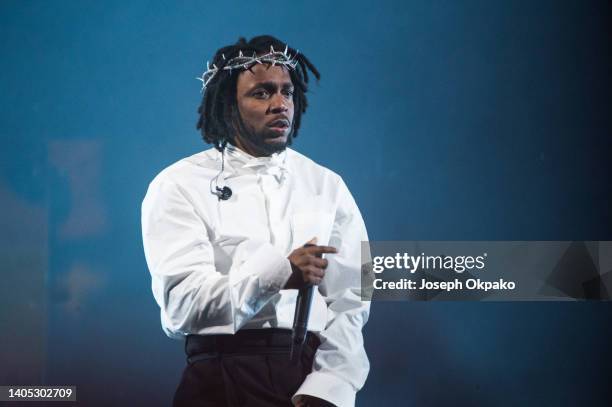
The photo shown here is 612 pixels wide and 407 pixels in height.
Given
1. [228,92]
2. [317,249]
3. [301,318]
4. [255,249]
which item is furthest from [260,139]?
[301,318]

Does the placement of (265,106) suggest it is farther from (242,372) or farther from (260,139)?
(242,372)

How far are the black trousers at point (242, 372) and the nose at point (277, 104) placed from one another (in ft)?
2.10

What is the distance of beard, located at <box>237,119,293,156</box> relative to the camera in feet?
8.31

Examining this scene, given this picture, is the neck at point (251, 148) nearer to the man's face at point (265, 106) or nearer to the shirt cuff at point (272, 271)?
the man's face at point (265, 106)

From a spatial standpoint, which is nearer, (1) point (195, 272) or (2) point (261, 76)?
(1) point (195, 272)

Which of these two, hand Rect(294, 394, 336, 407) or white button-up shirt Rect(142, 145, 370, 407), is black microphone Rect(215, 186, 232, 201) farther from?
hand Rect(294, 394, 336, 407)

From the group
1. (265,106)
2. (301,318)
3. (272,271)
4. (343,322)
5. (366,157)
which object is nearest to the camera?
(272,271)

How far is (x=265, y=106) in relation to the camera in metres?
2.52

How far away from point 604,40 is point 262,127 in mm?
1301

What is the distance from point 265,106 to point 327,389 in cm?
83

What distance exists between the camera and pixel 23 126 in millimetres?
2883

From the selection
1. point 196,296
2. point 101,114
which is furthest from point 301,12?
point 196,296

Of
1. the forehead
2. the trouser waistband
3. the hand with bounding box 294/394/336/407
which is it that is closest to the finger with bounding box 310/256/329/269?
the trouser waistband

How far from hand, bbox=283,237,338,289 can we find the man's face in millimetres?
446
